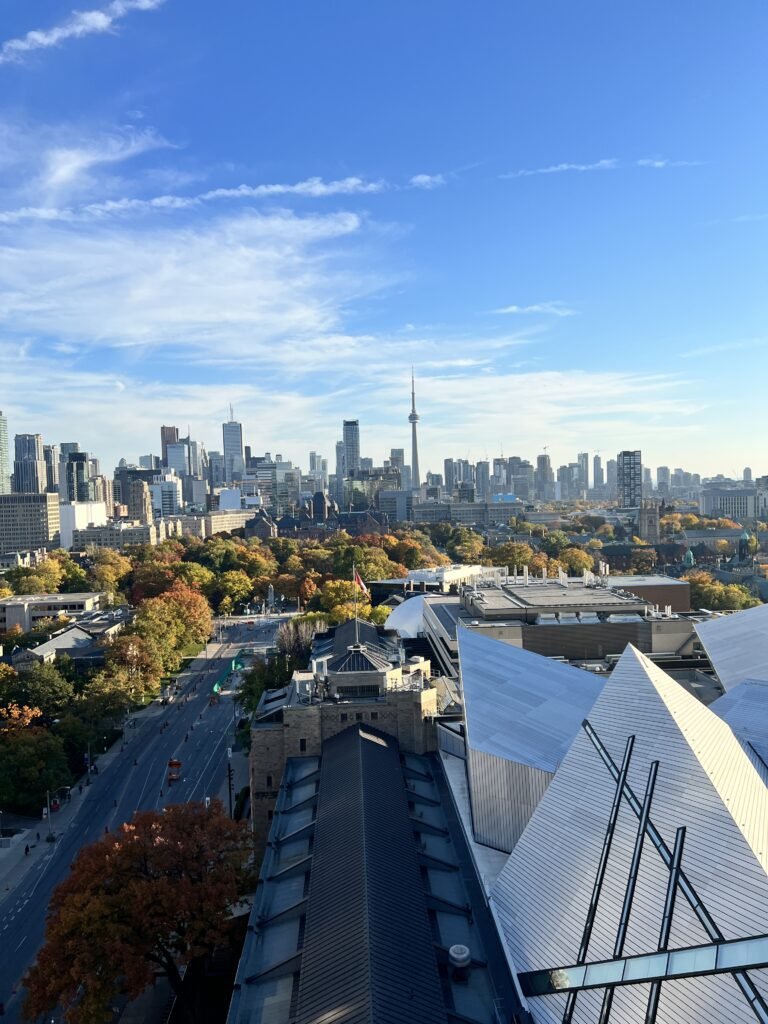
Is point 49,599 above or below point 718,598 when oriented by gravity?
above

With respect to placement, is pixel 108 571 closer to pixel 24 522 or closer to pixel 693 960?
pixel 24 522

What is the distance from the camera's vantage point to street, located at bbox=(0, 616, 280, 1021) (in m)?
34.6

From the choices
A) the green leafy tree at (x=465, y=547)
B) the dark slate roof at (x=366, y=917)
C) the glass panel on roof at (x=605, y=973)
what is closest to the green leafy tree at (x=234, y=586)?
the green leafy tree at (x=465, y=547)

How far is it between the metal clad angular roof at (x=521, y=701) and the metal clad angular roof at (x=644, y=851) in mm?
6031

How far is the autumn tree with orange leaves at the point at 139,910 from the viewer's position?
83.7 feet

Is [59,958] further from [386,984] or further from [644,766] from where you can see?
[644,766]

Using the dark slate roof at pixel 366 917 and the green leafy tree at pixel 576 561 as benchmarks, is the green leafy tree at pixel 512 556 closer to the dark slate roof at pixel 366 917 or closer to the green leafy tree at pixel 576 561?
the green leafy tree at pixel 576 561

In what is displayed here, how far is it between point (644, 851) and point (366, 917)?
25.4ft

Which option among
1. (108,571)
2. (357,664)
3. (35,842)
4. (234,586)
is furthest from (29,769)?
(108,571)

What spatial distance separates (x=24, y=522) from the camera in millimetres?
191000

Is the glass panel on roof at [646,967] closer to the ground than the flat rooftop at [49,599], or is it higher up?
higher up

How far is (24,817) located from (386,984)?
119ft

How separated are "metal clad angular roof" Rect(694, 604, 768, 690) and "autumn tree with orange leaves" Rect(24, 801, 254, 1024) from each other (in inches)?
1110

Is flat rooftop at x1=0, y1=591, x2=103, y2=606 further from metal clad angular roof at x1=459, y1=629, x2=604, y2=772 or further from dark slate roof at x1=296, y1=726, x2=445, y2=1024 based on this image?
dark slate roof at x1=296, y1=726, x2=445, y2=1024
